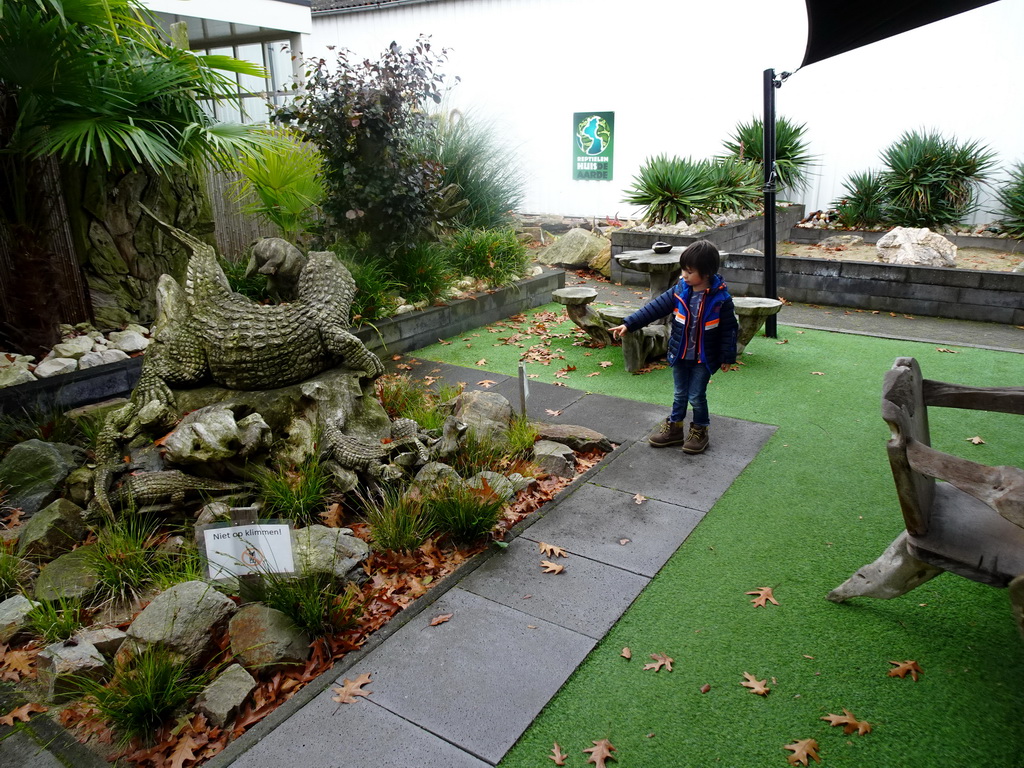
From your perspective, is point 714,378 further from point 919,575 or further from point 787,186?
point 787,186

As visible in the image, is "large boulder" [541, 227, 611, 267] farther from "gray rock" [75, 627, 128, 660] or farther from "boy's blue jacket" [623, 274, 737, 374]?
"gray rock" [75, 627, 128, 660]

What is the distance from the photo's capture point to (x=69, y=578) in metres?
3.14

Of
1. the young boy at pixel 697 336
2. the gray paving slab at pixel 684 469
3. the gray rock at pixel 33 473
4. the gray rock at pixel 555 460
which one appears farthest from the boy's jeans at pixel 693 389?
the gray rock at pixel 33 473

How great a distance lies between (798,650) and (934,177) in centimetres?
1049

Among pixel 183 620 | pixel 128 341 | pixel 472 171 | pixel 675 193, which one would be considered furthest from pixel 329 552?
pixel 675 193

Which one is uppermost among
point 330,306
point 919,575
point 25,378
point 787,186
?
point 787,186

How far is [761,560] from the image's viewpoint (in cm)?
340

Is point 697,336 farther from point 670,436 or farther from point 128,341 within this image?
point 128,341

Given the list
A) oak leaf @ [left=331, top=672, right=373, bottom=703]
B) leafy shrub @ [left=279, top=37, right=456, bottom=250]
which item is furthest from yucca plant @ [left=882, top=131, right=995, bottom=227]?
oak leaf @ [left=331, top=672, right=373, bottom=703]

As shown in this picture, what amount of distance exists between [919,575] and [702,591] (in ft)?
3.01

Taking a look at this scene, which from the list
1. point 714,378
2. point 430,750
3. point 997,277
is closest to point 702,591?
point 430,750

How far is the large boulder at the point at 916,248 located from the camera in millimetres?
9102

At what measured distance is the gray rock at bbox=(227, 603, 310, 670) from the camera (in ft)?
8.82

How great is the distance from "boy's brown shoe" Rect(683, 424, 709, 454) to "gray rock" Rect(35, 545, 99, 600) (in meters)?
3.57
